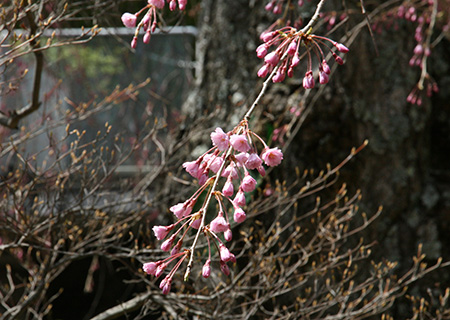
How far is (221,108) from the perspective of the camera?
342 centimetres

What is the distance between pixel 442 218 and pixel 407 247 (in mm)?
295

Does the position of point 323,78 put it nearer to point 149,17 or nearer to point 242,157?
point 242,157

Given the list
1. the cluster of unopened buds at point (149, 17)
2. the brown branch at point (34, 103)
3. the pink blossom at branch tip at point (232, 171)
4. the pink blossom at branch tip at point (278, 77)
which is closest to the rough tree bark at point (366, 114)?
the brown branch at point (34, 103)

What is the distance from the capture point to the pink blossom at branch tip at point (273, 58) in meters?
1.46

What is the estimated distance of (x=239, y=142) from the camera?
1.29 metres

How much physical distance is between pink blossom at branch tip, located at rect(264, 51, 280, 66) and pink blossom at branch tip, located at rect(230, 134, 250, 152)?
27cm

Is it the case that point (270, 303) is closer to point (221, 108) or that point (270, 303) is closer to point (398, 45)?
point (221, 108)

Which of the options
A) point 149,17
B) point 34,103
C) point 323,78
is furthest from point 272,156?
point 34,103

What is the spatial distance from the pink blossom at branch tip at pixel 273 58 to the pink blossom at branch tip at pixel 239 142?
274 millimetres

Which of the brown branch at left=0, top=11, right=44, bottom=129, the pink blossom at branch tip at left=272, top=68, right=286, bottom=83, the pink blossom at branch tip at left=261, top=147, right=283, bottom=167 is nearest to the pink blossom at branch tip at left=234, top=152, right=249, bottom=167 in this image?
the pink blossom at branch tip at left=261, top=147, right=283, bottom=167

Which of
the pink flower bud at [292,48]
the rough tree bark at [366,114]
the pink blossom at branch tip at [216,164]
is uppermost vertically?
the pink flower bud at [292,48]

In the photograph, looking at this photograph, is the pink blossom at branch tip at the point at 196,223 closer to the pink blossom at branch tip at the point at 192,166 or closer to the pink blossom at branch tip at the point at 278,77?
the pink blossom at branch tip at the point at 192,166

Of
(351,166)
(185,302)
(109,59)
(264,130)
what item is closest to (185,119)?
(264,130)

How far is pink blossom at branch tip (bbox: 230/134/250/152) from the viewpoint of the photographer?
4.20ft
